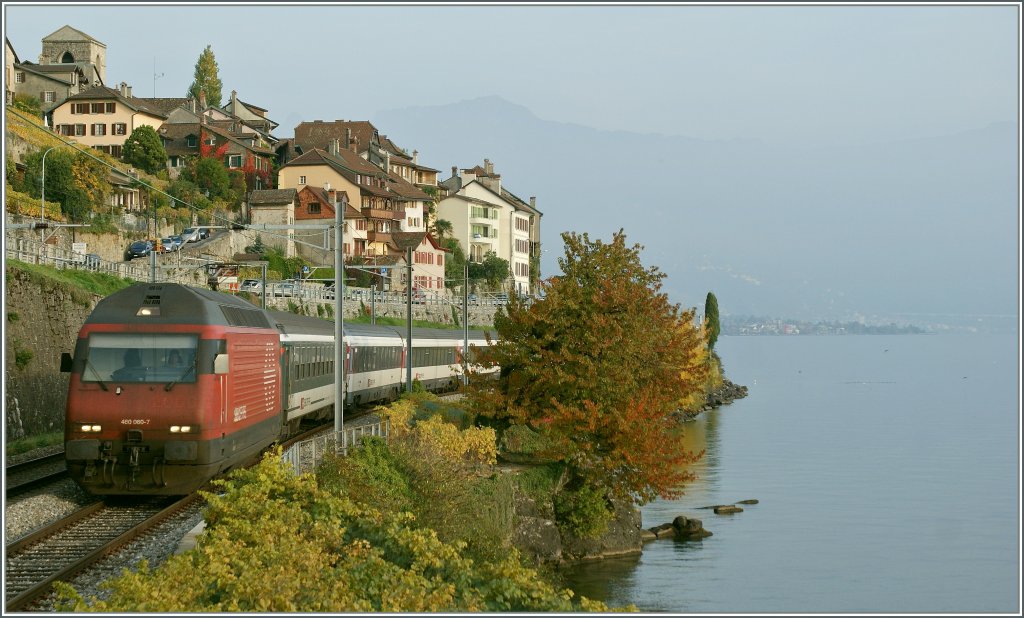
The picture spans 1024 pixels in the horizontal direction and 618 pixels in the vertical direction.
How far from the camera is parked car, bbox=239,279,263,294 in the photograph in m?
70.1

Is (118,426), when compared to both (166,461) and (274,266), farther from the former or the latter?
(274,266)

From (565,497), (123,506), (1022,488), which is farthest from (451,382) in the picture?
(1022,488)

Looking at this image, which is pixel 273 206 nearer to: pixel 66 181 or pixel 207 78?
pixel 66 181

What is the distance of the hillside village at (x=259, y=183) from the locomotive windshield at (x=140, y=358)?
58.7m

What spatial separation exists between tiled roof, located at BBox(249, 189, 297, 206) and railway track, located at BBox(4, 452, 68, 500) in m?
76.2

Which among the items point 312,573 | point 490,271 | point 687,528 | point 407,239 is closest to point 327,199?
point 407,239

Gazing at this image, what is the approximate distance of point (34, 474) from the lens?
27.3 meters

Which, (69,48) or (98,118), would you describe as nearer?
(98,118)

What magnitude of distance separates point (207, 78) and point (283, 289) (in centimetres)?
8935

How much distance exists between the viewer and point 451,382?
215 ft

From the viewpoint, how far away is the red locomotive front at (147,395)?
21.5 meters

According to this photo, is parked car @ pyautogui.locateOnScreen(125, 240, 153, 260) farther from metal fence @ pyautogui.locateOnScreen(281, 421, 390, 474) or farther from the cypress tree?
the cypress tree

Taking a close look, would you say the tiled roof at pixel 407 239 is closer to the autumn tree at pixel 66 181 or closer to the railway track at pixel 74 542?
the autumn tree at pixel 66 181

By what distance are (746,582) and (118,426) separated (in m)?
19.9
